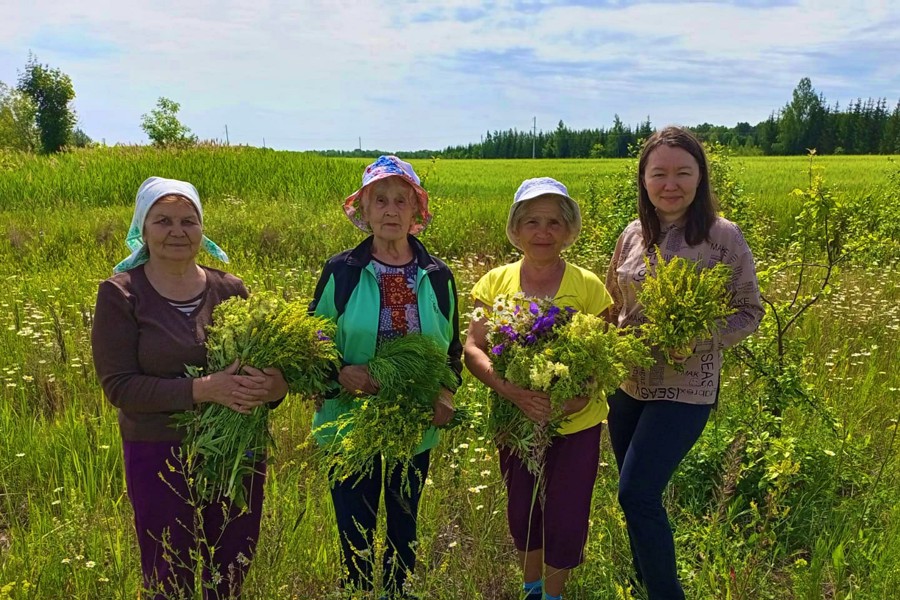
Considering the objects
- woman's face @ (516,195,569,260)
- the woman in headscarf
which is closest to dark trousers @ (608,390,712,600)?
woman's face @ (516,195,569,260)

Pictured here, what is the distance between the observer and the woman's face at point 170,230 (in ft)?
7.25

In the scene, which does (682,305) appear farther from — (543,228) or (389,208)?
(389,208)

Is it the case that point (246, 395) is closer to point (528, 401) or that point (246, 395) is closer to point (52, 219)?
point (528, 401)

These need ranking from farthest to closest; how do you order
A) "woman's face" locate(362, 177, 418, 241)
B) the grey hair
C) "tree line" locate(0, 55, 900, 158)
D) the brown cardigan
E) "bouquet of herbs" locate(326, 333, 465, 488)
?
"tree line" locate(0, 55, 900, 158) → the grey hair → "woman's face" locate(362, 177, 418, 241) → "bouquet of herbs" locate(326, 333, 465, 488) → the brown cardigan

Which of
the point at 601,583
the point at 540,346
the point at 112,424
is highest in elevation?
the point at 540,346

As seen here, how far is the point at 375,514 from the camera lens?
97.6 inches

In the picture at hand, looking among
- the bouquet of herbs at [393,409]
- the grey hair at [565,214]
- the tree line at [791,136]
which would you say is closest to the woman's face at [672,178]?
Answer: the grey hair at [565,214]

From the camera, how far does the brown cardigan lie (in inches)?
81.4

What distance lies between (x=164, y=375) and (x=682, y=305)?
1951 mm

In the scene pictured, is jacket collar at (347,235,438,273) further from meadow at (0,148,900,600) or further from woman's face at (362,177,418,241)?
meadow at (0,148,900,600)

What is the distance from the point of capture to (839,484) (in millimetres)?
3381

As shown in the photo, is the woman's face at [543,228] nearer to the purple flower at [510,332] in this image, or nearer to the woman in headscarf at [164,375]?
the purple flower at [510,332]

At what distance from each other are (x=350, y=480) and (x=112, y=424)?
2.13 meters

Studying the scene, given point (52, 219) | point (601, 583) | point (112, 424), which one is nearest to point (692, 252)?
point (601, 583)
